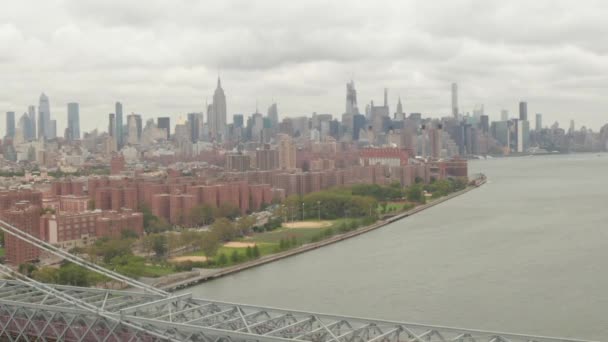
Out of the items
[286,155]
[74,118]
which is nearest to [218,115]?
[74,118]

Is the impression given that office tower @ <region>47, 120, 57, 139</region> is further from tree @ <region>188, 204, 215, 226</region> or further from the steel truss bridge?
the steel truss bridge

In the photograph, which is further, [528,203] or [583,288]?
[528,203]

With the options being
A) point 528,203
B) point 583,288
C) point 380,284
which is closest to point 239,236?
point 380,284

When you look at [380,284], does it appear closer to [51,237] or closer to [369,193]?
[51,237]

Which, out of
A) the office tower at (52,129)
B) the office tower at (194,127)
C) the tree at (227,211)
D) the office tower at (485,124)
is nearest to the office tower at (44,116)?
the office tower at (52,129)

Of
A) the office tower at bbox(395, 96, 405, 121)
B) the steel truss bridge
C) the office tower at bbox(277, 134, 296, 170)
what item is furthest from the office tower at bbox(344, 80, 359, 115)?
the steel truss bridge

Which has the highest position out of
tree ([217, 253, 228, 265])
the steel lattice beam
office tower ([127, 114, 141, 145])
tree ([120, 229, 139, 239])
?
office tower ([127, 114, 141, 145])

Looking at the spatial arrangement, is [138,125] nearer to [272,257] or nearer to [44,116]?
[44,116]
